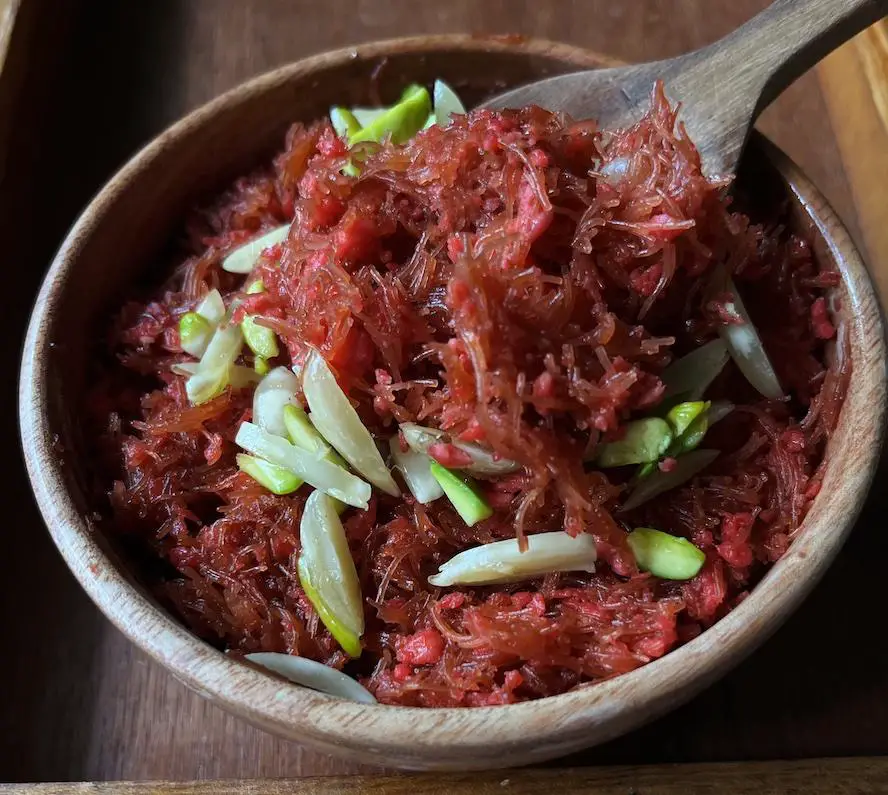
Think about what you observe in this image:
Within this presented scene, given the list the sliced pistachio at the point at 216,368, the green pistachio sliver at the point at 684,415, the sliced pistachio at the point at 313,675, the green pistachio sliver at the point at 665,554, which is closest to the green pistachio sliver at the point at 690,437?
the green pistachio sliver at the point at 684,415

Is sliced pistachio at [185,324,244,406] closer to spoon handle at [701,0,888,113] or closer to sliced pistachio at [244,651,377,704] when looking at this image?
sliced pistachio at [244,651,377,704]

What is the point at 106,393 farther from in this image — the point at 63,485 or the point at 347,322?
the point at 347,322

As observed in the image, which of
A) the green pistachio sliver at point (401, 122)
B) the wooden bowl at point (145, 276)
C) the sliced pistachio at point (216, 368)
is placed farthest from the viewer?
the green pistachio sliver at point (401, 122)

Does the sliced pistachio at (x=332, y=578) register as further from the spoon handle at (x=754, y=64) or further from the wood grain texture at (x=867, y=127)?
the wood grain texture at (x=867, y=127)

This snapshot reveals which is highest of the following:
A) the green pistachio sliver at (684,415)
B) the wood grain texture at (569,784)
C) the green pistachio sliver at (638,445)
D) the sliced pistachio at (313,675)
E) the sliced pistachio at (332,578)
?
the green pistachio sliver at (684,415)

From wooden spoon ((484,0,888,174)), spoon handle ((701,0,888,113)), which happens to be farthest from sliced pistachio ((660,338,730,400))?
spoon handle ((701,0,888,113))

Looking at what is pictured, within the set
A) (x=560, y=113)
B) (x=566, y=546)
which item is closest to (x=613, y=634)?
(x=566, y=546)
